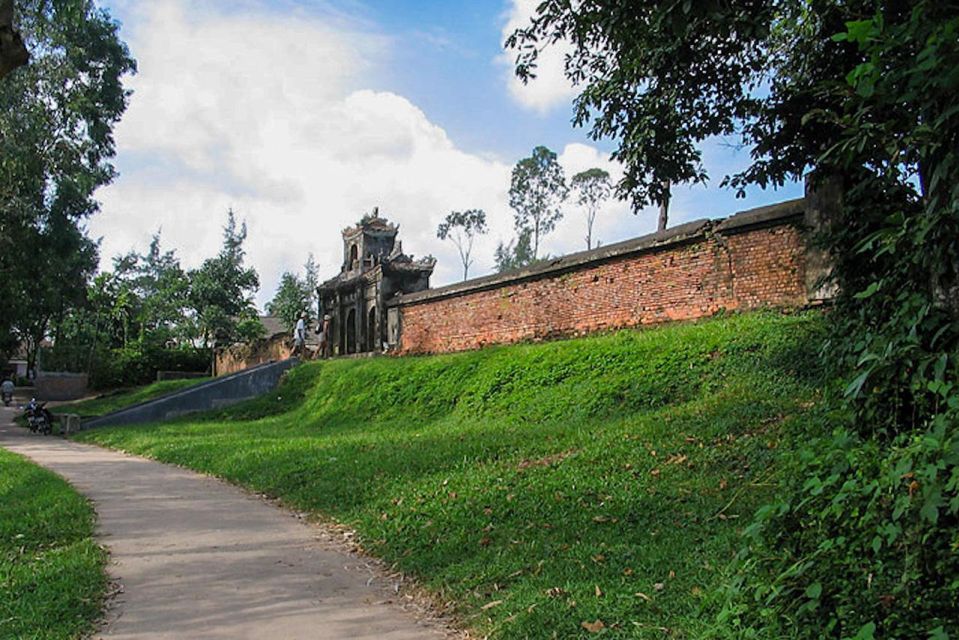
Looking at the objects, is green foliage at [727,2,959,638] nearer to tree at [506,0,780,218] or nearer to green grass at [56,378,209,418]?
tree at [506,0,780,218]

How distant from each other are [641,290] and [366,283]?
14.5 metres

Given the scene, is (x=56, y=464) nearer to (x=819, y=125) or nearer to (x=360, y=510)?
(x=360, y=510)

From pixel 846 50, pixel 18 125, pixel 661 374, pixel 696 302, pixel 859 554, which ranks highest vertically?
pixel 18 125

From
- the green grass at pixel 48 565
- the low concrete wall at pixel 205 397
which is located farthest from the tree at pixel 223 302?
the green grass at pixel 48 565

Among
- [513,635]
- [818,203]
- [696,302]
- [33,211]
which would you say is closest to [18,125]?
[33,211]

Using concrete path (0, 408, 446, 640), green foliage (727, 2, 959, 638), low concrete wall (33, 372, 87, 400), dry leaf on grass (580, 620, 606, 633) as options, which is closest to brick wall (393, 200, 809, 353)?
concrete path (0, 408, 446, 640)

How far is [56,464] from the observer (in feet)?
37.0

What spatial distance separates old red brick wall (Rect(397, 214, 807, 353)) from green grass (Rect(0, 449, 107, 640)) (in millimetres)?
7911

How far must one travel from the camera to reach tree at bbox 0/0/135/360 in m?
17.3

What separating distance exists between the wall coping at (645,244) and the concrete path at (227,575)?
6.88m

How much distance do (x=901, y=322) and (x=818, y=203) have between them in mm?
6958

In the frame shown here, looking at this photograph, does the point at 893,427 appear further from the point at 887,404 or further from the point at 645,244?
the point at 645,244

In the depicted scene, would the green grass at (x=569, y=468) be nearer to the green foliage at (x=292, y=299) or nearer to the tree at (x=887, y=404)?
the tree at (x=887, y=404)

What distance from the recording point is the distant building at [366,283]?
23781mm
